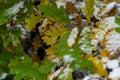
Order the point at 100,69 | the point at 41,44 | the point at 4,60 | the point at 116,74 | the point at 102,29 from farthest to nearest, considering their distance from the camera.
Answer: the point at 41,44
the point at 4,60
the point at 102,29
the point at 100,69
the point at 116,74

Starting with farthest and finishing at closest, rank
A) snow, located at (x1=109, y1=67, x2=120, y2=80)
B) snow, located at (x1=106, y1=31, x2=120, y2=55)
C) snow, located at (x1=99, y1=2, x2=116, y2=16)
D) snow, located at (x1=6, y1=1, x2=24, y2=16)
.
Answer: snow, located at (x1=6, y1=1, x2=24, y2=16) < snow, located at (x1=99, y1=2, x2=116, y2=16) < snow, located at (x1=106, y1=31, x2=120, y2=55) < snow, located at (x1=109, y1=67, x2=120, y2=80)

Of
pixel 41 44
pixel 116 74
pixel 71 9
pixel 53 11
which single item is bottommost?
pixel 116 74

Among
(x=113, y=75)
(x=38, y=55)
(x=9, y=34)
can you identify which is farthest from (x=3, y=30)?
(x=113, y=75)

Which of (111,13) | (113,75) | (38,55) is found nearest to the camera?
(113,75)

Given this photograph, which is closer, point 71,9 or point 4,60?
point 71,9

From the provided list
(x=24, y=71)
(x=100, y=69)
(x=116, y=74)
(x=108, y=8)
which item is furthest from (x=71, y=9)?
(x=116, y=74)

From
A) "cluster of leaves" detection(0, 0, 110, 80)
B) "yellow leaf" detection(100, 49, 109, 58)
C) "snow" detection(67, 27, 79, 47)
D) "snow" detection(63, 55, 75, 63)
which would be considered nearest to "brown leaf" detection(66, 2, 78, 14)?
"cluster of leaves" detection(0, 0, 110, 80)

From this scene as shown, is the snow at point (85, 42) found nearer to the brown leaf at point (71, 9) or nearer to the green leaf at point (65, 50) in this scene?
the green leaf at point (65, 50)

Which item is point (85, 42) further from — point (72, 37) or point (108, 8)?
point (108, 8)

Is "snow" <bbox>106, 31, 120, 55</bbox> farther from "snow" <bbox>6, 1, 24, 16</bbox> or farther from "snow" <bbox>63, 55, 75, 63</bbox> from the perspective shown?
"snow" <bbox>6, 1, 24, 16</bbox>

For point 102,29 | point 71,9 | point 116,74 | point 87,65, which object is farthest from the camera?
point 71,9

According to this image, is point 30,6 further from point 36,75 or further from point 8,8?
point 36,75
